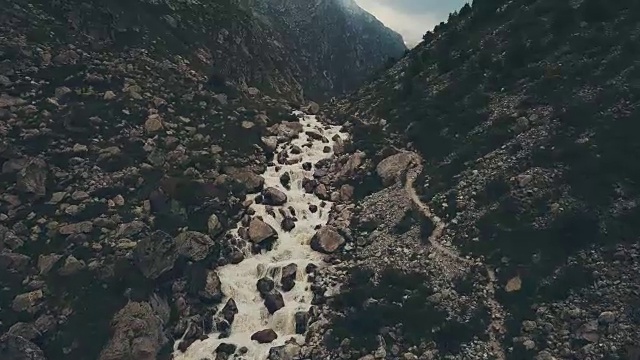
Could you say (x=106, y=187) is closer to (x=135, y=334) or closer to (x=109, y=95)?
(x=109, y=95)

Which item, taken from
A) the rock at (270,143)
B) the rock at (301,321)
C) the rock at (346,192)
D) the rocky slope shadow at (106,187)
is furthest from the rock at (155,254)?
the rock at (270,143)

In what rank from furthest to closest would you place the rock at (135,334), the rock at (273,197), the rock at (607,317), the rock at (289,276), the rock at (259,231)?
the rock at (273,197), the rock at (259,231), the rock at (289,276), the rock at (135,334), the rock at (607,317)

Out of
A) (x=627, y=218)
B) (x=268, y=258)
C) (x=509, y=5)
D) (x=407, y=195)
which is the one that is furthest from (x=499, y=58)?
(x=268, y=258)

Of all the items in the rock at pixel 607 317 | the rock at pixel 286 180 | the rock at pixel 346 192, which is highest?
the rock at pixel 607 317

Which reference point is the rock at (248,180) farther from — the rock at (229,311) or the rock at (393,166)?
the rock at (229,311)

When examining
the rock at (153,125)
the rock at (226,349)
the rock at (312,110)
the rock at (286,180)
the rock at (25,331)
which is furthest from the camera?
the rock at (312,110)

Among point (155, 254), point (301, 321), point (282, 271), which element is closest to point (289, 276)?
point (282, 271)

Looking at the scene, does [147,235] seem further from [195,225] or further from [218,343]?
[218,343]
